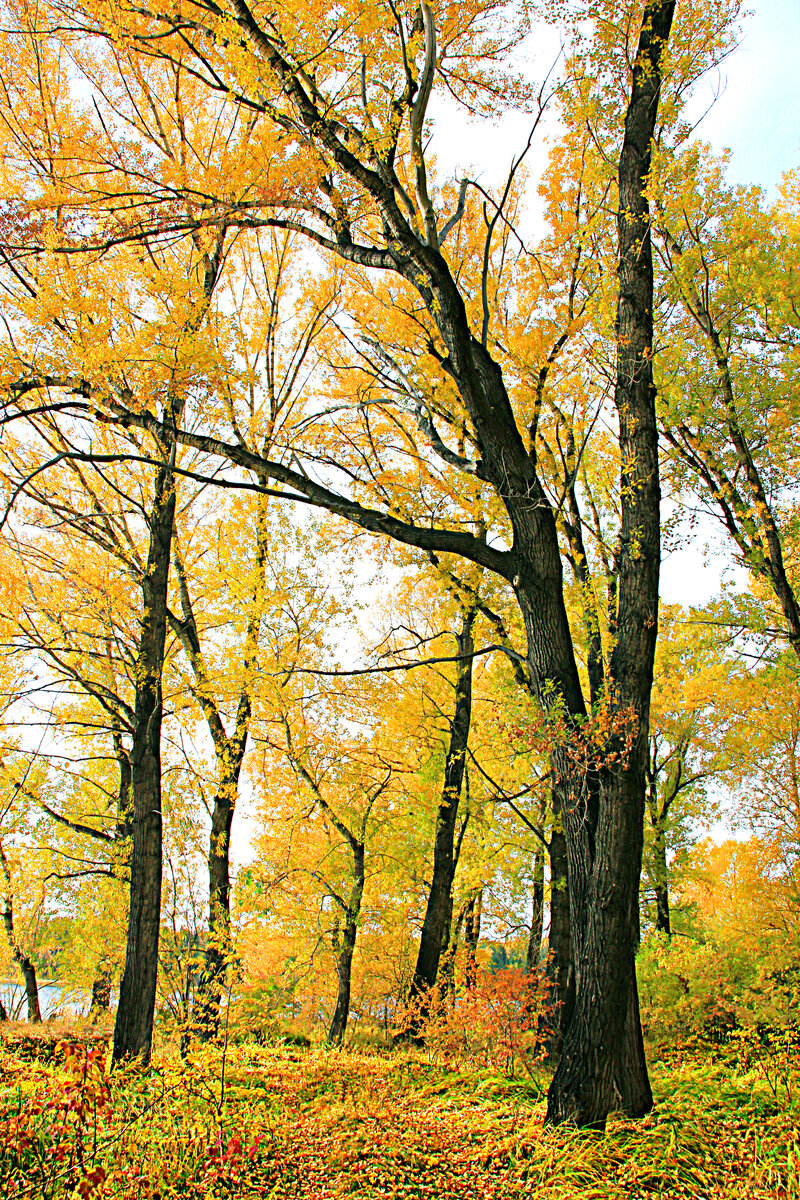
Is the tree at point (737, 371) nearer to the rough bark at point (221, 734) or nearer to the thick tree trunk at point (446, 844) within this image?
the thick tree trunk at point (446, 844)

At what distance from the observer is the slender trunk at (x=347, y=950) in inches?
382

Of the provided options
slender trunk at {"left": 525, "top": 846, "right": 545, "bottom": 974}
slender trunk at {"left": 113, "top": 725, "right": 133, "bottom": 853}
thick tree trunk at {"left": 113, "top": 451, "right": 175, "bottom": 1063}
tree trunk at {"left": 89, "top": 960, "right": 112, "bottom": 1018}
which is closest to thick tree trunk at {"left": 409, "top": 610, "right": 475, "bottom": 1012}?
thick tree trunk at {"left": 113, "top": 451, "right": 175, "bottom": 1063}

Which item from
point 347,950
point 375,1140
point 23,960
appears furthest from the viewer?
point 23,960

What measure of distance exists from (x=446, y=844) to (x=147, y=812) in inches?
190

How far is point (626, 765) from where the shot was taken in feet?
14.2

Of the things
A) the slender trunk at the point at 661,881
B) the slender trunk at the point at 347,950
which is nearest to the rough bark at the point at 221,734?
the slender trunk at the point at 347,950

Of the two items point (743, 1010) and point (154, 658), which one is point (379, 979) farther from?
point (154, 658)

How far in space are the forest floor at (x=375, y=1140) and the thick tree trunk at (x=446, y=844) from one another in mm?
3928

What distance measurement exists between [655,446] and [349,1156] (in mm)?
5036

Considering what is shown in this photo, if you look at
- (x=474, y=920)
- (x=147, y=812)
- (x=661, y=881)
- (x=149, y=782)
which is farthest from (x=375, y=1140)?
(x=474, y=920)

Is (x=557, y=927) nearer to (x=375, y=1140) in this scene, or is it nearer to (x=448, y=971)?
(x=448, y=971)

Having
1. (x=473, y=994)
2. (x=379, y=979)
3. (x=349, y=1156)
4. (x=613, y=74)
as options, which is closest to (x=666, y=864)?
(x=379, y=979)

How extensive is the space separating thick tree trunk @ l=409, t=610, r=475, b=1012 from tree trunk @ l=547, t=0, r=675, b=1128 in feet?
12.3

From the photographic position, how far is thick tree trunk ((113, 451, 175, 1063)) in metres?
5.65
